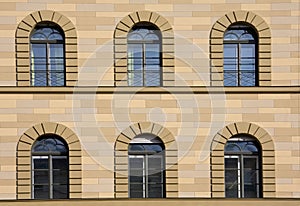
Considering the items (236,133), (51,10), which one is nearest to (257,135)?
(236,133)

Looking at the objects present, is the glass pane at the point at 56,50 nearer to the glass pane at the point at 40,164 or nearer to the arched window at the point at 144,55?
the arched window at the point at 144,55

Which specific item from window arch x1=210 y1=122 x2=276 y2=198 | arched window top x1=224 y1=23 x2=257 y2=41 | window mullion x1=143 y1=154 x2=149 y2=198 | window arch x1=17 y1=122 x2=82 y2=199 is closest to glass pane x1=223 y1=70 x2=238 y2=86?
arched window top x1=224 y1=23 x2=257 y2=41

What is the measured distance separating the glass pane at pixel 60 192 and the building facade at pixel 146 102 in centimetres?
2

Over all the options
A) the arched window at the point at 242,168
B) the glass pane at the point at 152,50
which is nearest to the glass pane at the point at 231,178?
the arched window at the point at 242,168

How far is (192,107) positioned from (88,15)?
323 centimetres

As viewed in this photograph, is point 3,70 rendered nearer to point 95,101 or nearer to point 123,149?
point 95,101

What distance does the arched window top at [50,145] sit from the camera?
14.4m

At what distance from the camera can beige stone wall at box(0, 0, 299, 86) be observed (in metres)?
14.4

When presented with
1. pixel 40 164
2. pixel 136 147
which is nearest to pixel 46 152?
pixel 40 164

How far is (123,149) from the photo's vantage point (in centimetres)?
1430

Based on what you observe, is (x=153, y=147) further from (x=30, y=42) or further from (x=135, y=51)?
(x=30, y=42)

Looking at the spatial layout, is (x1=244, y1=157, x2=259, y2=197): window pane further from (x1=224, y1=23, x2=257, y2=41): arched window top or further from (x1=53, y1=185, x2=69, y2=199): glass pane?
(x1=53, y1=185, x2=69, y2=199): glass pane

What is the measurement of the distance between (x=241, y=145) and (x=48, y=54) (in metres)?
4.99

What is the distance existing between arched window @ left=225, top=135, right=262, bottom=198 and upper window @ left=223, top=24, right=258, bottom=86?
138 centimetres
